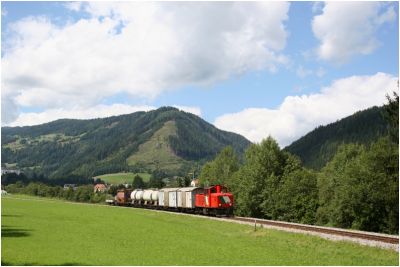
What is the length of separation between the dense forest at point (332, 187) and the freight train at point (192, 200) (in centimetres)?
913

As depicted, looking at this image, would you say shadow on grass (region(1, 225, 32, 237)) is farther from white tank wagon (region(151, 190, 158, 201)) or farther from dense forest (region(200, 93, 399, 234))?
white tank wagon (region(151, 190, 158, 201))

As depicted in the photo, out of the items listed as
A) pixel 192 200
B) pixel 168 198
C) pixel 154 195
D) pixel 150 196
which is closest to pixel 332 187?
pixel 192 200

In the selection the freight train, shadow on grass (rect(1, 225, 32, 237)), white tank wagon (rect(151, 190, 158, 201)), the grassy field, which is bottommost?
the grassy field

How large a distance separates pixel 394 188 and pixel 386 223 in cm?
423

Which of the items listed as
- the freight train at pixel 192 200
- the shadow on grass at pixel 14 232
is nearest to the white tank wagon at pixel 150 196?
the freight train at pixel 192 200

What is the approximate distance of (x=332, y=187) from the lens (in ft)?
201

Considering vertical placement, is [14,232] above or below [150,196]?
below

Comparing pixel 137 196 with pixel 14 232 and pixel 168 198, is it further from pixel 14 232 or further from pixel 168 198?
pixel 14 232

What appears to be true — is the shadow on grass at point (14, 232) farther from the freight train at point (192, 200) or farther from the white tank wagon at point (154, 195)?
the white tank wagon at point (154, 195)

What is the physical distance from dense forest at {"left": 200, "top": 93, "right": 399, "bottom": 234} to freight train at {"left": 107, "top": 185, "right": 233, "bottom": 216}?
30.0ft

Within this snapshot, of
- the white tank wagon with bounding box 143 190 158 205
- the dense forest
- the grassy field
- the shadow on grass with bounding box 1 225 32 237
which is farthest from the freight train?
the shadow on grass with bounding box 1 225 32 237

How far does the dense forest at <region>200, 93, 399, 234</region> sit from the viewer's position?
4928 centimetres

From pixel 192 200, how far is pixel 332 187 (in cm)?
2034

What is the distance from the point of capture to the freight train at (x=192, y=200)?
197 feet
